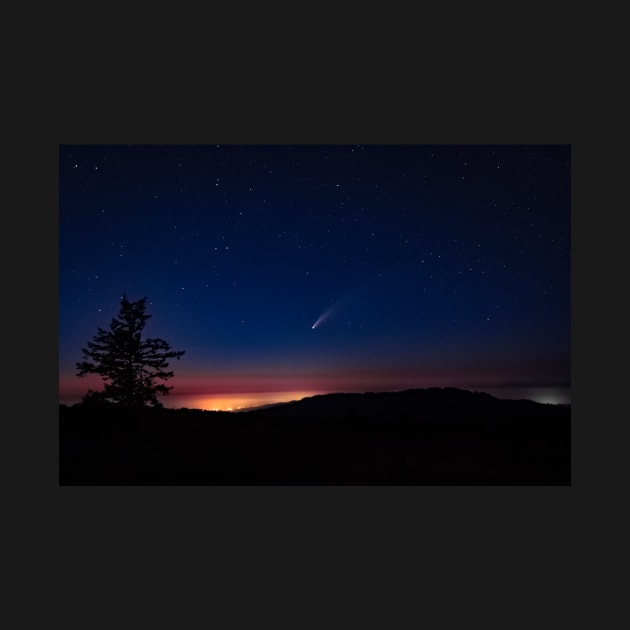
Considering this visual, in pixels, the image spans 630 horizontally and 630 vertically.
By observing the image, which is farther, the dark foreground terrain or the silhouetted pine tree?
the silhouetted pine tree

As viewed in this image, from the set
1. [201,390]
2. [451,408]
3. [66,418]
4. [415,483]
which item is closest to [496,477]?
[415,483]

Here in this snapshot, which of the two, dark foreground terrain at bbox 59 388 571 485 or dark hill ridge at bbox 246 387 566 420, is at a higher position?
dark hill ridge at bbox 246 387 566 420

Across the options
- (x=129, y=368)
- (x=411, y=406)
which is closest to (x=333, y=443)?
(x=411, y=406)

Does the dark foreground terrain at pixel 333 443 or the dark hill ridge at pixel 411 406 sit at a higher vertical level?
the dark hill ridge at pixel 411 406

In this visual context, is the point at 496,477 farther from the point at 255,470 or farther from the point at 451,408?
the point at 255,470
